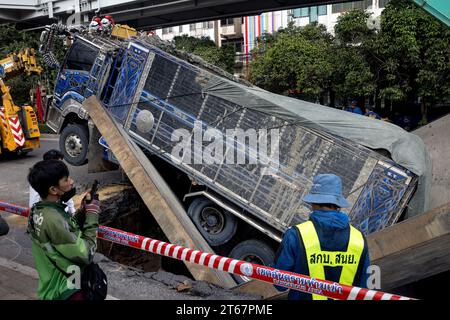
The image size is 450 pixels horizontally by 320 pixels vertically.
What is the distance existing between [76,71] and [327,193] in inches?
271

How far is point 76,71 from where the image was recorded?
784 cm

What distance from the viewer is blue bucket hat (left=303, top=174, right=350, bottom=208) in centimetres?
210

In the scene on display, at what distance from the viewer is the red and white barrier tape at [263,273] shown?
88.3 inches

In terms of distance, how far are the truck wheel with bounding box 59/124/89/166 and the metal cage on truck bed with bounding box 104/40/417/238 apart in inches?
56.6

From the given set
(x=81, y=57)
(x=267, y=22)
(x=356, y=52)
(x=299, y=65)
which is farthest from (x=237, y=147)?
(x=267, y=22)

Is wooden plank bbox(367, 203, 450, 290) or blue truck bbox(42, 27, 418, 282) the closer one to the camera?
wooden plank bbox(367, 203, 450, 290)

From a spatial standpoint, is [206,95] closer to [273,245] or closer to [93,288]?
[273,245]

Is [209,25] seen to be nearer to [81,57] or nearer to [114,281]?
[81,57]

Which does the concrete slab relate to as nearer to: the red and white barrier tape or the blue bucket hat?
the red and white barrier tape

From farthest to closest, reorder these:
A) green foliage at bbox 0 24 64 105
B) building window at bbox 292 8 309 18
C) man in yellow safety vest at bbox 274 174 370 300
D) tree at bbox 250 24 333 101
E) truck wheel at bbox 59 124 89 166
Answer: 1. building window at bbox 292 8 309 18
2. green foliage at bbox 0 24 64 105
3. tree at bbox 250 24 333 101
4. truck wheel at bbox 59 124 89 166
5. man in yellow safety vest at bbox 274 174 370 300

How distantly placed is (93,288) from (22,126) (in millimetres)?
10075

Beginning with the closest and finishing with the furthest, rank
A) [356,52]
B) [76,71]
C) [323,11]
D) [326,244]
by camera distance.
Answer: [326,244] → [76,71] → [356,52] → [323,11]

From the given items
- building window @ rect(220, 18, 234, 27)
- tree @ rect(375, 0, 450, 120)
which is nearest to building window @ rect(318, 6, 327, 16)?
building window @ rect(220, 18, 234, 27)
